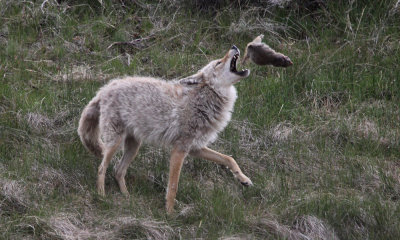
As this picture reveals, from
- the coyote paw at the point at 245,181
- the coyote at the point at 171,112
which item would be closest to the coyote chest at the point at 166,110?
the coyote at the point at 171,112

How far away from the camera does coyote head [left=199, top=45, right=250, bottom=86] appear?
7172mm

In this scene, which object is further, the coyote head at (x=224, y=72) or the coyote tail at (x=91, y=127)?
the coyote tail at (x=91, y=127)

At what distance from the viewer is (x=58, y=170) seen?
7.23 metres

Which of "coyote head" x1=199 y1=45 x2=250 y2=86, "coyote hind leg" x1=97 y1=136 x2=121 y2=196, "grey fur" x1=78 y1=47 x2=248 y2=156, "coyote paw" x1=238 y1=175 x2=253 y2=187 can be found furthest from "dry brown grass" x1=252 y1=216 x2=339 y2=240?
"coyote hind leg" x1=97 y1=136 x2=121 y2=196

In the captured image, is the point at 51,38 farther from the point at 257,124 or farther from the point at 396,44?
the point at 396,44

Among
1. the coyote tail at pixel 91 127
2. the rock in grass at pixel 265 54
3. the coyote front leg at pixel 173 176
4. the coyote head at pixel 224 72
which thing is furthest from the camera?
the rock in grass at pixel 265 54

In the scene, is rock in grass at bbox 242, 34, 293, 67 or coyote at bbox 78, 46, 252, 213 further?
rock in grass at bbox 242, 34, 293, 67

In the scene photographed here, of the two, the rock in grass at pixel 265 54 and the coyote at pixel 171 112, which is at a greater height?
the rock in grass at pixel 265 54

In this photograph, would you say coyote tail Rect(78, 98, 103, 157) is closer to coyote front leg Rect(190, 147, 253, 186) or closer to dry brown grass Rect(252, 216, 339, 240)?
coyote front leg Rect(190, 147, 253, 186)

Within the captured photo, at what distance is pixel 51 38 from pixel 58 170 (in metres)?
3.68

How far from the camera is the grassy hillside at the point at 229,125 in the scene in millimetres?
6492

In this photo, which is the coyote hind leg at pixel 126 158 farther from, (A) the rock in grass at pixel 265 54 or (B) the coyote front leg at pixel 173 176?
(A) the rock in grass at pixel 265 54

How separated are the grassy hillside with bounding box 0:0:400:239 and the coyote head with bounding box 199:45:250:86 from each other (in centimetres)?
101

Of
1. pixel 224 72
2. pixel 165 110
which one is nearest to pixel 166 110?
pixel 165 110
